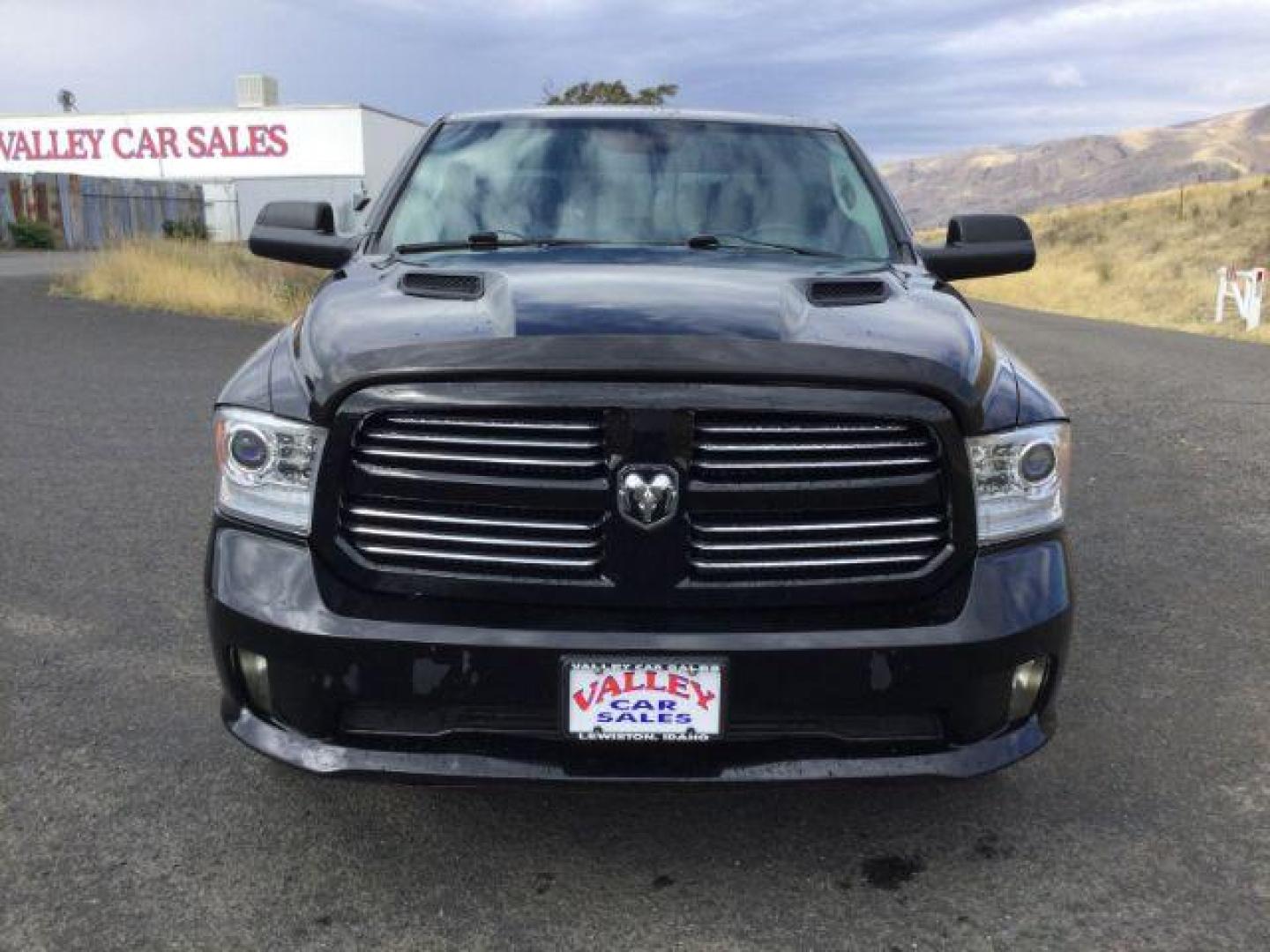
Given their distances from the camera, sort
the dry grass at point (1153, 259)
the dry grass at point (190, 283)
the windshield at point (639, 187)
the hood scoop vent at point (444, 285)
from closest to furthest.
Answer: the hood scoop vent at point (444, 285)
the windshield at point (639, 187)
the dry grass at point (190, 283)
the dry grass at point (1153, 259)

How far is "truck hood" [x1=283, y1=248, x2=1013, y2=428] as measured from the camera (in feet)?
7.55

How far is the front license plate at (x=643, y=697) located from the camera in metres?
2.27

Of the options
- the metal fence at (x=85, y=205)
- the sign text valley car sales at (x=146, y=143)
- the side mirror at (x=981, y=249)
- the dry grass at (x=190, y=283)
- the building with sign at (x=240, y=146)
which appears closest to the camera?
the side mirror at (x=981, y=249)

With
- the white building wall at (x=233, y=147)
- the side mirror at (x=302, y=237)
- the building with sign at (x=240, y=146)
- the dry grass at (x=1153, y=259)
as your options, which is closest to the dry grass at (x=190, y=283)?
the side mirror at (x=302, y=237)

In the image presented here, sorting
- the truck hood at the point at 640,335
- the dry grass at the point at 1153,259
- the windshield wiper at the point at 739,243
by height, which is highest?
the windshield wiper at the point at 739,243

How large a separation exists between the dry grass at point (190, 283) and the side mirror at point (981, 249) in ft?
34.0

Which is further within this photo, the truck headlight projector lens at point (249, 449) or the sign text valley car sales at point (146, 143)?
the sign text valley car sales at point (146, 143)

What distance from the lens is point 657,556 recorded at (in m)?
2.30

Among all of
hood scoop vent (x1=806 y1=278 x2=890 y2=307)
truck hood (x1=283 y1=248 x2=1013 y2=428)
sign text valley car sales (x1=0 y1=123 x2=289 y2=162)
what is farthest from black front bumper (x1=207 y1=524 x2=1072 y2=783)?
sign text valley car sales (x1=0 y1=123 x2=289 y2=162)

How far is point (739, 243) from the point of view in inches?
142

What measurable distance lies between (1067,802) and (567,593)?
151 cm

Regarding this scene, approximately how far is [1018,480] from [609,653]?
96 centimetres

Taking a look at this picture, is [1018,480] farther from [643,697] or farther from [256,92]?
[256,92]

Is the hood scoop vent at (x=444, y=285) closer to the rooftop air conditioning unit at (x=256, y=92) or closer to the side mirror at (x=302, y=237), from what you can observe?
the side mirror at (x=302, y=237)
